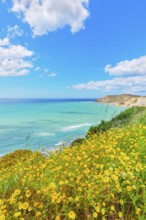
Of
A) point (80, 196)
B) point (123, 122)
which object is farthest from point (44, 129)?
point (80, 196)

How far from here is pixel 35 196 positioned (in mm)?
3441

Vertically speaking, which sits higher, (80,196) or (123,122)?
(80,196)

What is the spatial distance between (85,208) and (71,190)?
0.63 metres

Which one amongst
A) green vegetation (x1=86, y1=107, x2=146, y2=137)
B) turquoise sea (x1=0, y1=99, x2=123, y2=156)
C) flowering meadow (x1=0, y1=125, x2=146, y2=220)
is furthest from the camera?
turquoise sea (x1=0, y1=99, x2=123, y2=156)

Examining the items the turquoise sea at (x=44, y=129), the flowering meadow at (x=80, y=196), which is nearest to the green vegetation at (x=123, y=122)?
the turquoise sea at (x=44, y=129)

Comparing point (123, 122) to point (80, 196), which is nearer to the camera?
point (80, 196)

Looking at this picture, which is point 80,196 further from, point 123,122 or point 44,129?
point 44,129

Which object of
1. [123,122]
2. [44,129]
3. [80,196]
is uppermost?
[80,196]

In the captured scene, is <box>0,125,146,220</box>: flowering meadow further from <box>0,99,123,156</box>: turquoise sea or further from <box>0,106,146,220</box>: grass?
<box>0,99,123,156</box>: turquoise sea

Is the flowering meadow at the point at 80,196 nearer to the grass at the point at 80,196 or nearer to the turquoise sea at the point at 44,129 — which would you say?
the grass at the point at 80,196

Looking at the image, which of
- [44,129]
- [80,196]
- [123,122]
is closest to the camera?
[80,196]

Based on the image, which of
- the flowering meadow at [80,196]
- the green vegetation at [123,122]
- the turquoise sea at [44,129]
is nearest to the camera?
the flowering meadow at [80,196]

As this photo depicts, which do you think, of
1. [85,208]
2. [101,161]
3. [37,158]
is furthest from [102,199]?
[37,158]

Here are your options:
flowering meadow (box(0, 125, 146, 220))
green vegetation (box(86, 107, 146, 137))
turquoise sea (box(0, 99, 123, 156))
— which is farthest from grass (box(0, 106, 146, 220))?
green vegetation (box(86, 107, 146, 137))
